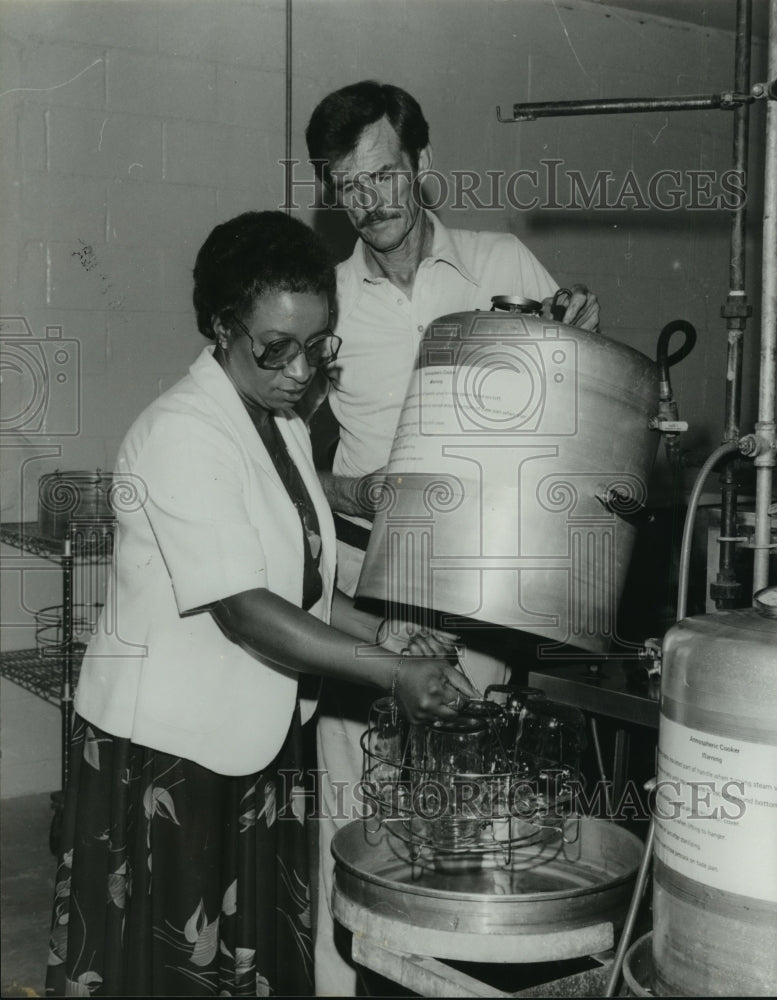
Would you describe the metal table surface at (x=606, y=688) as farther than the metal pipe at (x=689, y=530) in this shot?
Yes

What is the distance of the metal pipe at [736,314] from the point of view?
3.96 feet

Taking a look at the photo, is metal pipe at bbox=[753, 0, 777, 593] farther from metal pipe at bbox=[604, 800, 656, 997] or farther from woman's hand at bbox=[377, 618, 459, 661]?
woman's hand at bbox=[377, 618, 459, 661]

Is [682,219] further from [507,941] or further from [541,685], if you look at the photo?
[507,941]

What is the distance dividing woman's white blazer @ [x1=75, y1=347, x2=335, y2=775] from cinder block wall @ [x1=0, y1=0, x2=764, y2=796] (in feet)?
5.94

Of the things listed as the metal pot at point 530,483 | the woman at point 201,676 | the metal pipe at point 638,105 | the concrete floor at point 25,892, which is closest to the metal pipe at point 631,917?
the metal pot at point 530,483

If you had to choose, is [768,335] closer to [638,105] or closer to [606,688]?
[638,105]

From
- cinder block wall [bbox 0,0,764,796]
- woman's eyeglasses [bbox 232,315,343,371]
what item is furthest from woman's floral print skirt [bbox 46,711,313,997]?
cinder block wall [bbox 0,0,764,796]

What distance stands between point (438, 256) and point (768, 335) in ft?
3.35

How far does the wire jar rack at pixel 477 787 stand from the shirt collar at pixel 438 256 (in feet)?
2.99

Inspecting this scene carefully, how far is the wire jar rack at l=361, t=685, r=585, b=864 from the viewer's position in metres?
1.17

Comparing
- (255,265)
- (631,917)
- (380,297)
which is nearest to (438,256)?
(380,297)

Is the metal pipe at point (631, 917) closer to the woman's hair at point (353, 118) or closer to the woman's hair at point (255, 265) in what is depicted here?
the woman's hair at point (255, 265)

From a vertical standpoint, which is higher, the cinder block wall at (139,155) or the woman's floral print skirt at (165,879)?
the cinder block wall at (139,155)

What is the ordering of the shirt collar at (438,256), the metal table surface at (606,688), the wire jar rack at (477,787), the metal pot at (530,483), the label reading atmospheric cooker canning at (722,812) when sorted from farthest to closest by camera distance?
the shirt collar at (438,256), the metal table surface at (606,688), the metal pot at (530,483), the wire jar rack at (477,787), the label reading atmospheric cooker canning at (722,812)
